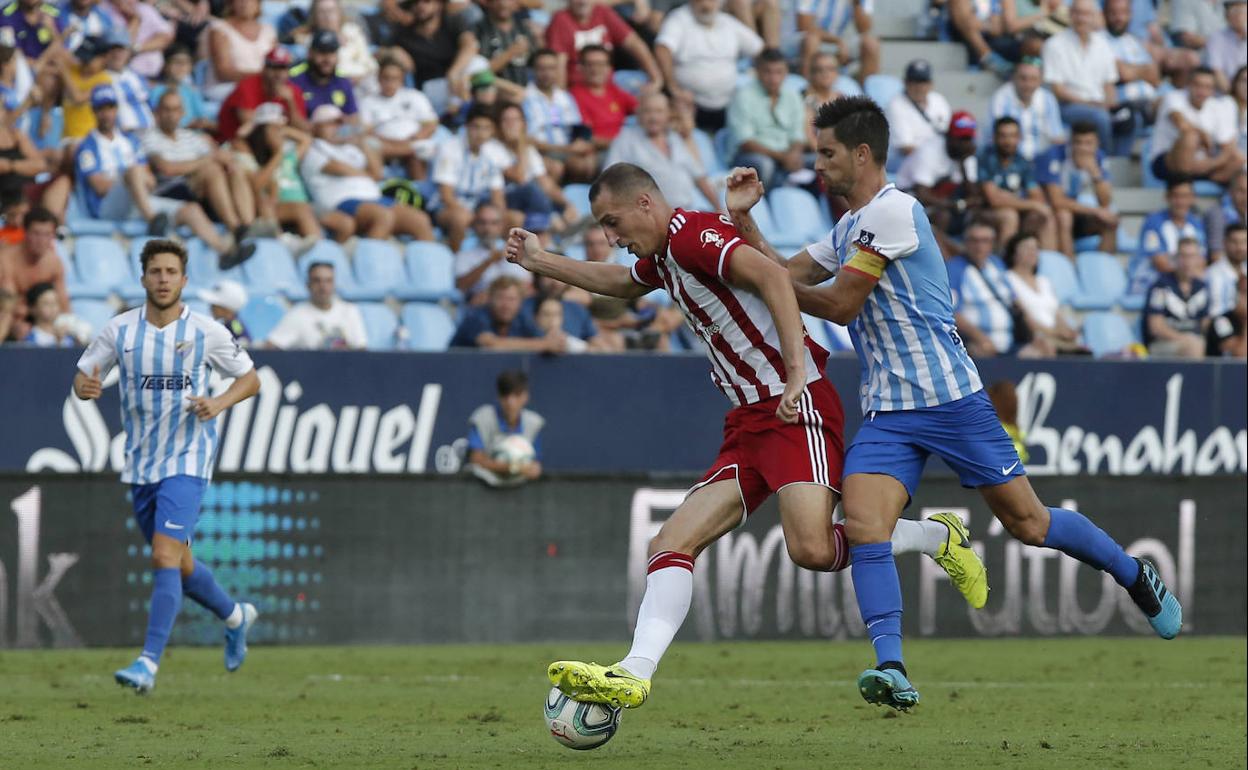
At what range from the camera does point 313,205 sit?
15.7 meters

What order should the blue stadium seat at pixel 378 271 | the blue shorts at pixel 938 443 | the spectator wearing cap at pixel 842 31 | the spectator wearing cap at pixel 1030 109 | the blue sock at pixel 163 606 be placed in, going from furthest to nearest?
1. the spectator wearing cap at pixel 842 31
2. the spectator wearing cap at pixel 1030 109
3. the blue stadium seat at pixel 378 271
4. the blue sock at pixel 163 606
5. the blue shorts at pixel 938 443

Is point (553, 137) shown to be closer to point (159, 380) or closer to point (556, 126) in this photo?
point (556, 126)

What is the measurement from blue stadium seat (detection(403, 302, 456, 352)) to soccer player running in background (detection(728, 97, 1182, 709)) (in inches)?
306

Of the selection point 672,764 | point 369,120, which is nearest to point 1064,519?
point 672,764

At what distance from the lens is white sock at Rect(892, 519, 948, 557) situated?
306 inches

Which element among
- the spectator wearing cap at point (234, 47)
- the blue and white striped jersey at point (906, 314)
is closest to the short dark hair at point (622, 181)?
the blue and white striped jersey at point (906, 314)

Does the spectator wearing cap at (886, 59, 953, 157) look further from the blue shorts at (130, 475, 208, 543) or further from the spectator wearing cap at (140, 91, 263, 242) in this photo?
the blue shorts at (130, 475, 208, 543)

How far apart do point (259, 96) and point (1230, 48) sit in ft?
32.5

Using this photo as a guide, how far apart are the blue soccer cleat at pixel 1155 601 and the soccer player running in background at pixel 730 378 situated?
1.22m

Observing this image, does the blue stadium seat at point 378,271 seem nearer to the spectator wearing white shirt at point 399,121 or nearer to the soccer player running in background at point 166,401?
the spectator wearing white shirt at point 399,121

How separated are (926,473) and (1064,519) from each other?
6799 mm

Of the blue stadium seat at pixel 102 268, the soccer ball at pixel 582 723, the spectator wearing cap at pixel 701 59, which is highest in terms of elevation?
the spectator wearing cap at pixel 701 59

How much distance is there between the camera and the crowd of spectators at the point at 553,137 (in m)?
15.0

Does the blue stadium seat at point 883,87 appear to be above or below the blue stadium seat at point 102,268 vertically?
above
